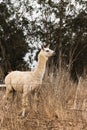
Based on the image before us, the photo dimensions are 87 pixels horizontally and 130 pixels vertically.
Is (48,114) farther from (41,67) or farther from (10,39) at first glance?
(10,39)

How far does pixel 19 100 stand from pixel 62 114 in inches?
69.3

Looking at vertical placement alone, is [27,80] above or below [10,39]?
below

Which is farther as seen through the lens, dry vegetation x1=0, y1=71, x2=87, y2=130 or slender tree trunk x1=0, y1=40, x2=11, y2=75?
slender tree trunk x1=0, y1=40, x2=11, y2=75

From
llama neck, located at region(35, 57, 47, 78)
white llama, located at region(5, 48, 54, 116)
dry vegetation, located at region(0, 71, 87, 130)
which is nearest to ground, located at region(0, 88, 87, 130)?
dry vegetation, located at region(0, 71, 87, 130)

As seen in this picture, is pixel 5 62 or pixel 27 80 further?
pixel 5 62

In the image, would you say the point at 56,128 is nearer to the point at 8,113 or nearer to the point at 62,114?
the point at 62,114

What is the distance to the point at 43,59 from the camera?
10.1m

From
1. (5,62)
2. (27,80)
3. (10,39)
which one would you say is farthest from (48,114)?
(10,39)

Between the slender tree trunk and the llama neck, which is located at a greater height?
the slender tree trunk

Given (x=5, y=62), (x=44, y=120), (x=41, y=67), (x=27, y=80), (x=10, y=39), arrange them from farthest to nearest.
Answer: (x=10, y=39), (x=5, y=62), (x=41, y=67), (x=27, y=80), (x=44, y=120)

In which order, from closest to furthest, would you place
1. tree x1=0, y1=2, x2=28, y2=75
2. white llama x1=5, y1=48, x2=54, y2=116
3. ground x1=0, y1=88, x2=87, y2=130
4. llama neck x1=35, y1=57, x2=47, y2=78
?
ground x1=0, y1=88, x2=87, y2=130, white llama x1=5, y1=48, x2=54, y2=116, llama neck x1=35, y1=57, x2=47, y2=78, tree x1=0, y1=2, x2=28, y2=75

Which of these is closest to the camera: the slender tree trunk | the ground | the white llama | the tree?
the ground

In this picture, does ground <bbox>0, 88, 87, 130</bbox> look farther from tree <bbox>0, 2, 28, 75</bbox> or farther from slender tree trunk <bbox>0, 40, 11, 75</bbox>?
tree <bbox>0, 2, 28, 75</bbox>

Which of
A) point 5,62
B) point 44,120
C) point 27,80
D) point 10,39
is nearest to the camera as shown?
point 44,120
